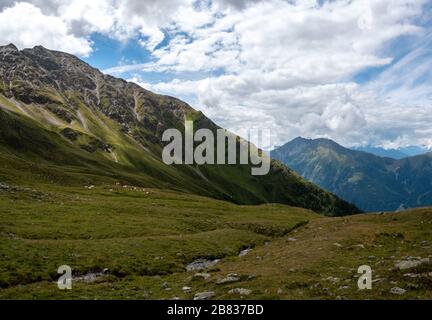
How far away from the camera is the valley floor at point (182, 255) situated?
26.3m

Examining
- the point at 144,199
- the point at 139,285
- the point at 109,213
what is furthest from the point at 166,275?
the point at 144,199

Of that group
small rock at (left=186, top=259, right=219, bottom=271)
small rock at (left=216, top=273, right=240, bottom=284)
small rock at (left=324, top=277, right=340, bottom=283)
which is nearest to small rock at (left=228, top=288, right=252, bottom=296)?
small rock at (left=216, top=273, right=240, bottom=284)

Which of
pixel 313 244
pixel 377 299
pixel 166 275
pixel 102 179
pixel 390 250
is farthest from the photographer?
pixel 102 179

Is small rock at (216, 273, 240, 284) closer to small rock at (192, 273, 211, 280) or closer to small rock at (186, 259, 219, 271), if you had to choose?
small rock at (192, 273, 211, 280)

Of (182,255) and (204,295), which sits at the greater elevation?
(204,295)

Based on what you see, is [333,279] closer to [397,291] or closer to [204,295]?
[397,291]

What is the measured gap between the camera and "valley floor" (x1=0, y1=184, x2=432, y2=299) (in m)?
26.3

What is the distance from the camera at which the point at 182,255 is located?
4288cm

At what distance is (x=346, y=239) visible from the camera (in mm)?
48531

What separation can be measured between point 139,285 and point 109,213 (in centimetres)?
3427

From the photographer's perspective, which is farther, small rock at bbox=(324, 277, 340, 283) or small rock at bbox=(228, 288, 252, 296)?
small rock at bbox=(324, 277, 340, 283)

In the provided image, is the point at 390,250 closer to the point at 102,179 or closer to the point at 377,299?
the point at 377,299

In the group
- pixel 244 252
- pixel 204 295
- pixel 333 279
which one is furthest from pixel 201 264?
pixel 333 279

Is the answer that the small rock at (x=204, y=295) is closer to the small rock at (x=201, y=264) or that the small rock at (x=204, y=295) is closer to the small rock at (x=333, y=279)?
the small rock at (x=333, y=279)
